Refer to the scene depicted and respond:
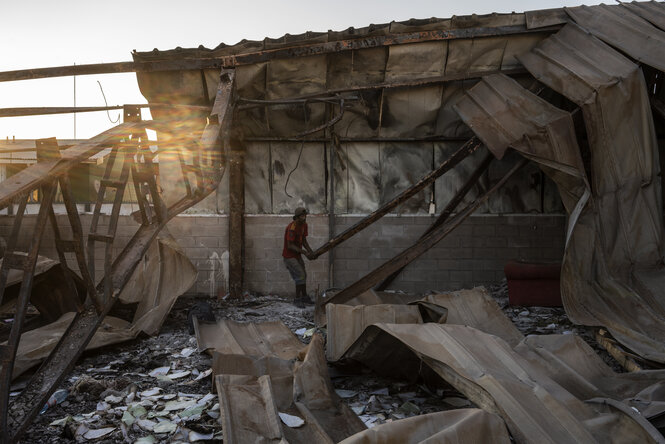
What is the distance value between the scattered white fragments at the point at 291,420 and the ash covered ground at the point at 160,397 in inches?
15.2

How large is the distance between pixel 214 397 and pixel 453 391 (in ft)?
5.63

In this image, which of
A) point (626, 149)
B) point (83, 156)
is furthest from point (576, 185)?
point (83, 156)

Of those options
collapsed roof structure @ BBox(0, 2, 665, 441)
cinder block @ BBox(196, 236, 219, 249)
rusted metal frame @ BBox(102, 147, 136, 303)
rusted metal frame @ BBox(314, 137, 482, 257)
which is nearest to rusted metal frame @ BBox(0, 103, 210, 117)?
collapsed roof structure @ BBox(0, 2, 665, 441)

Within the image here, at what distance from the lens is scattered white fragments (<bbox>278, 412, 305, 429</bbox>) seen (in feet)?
10.4

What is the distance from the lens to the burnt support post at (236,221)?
8.05 m

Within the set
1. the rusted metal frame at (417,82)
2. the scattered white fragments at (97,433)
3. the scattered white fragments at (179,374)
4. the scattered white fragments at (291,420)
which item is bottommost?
the scattered white fragments at (97,433)

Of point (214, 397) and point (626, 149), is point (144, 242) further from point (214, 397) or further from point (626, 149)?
point (626, 149)

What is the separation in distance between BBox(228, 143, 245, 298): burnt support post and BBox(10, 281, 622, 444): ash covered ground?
2354 mm

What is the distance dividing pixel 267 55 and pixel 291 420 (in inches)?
199

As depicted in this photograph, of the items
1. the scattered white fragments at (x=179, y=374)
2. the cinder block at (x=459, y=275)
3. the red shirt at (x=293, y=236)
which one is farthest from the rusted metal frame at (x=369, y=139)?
the scattered white fragments at (x=179, y=374)

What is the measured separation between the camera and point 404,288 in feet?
26.7

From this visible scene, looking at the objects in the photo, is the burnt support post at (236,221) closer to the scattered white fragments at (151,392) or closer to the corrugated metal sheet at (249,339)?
the corrugated metal sheet at (249,339)

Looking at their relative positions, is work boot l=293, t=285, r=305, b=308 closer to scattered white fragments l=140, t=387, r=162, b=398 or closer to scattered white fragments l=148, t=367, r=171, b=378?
scattered white fragments l=148, t=367, r=171, b=378

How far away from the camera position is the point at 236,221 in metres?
8.09
